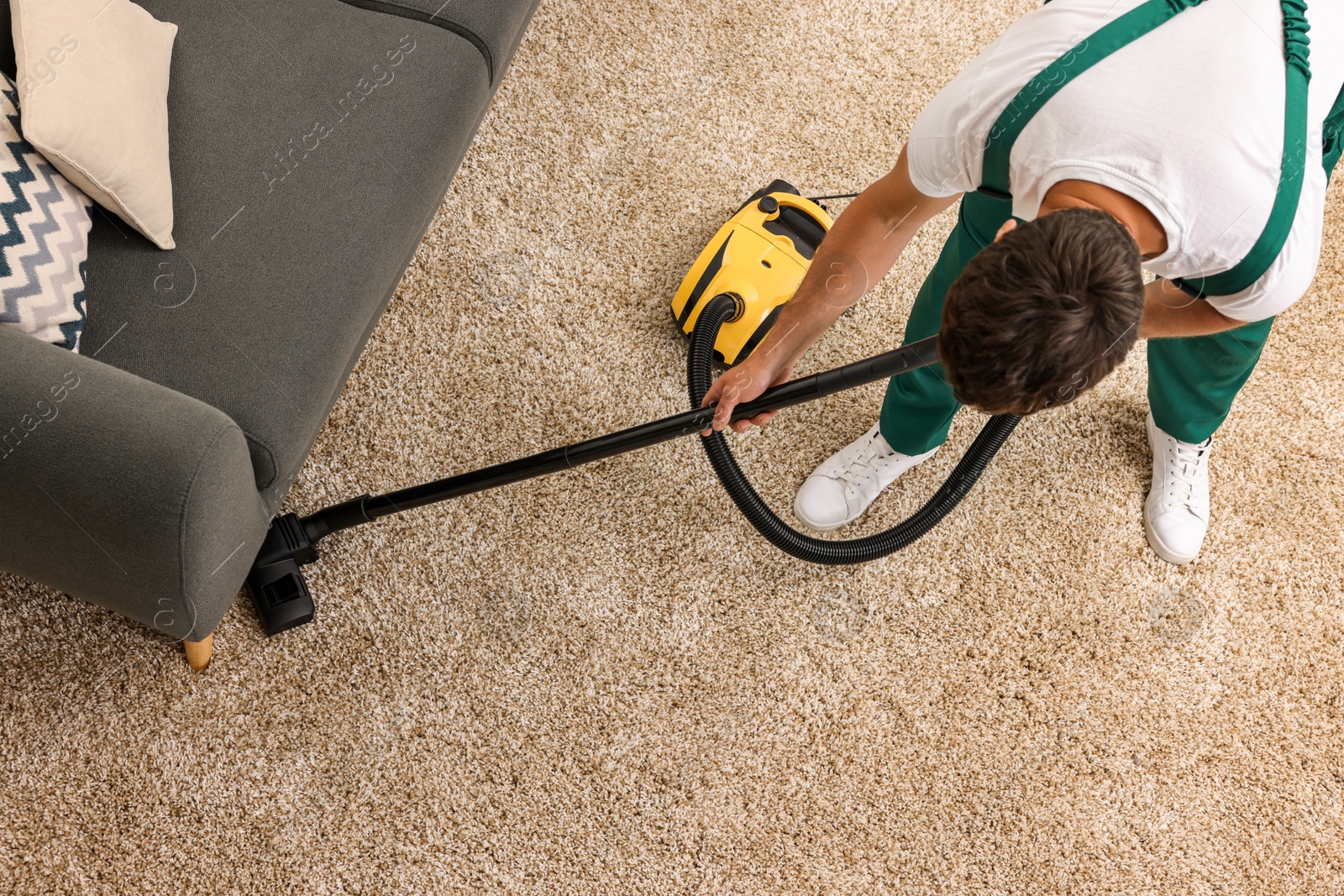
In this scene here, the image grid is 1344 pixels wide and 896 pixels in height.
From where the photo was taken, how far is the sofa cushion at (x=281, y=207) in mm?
1042

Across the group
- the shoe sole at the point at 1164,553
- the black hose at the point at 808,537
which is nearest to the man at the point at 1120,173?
the black hose at the point at 808,537

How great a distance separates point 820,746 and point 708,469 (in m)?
0.49

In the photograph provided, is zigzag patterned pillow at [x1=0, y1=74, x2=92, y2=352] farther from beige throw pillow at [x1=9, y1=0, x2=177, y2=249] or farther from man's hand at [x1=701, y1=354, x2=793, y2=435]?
man's hand at [x1=701, y1=354, x2=793, y2=435]

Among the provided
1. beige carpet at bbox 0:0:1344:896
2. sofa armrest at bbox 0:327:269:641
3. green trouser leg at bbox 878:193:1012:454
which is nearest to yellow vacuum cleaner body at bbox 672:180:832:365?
beige carpet at bbox 0:0:1344:896

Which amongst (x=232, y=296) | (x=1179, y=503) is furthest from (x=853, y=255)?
(x=1179, y=503)

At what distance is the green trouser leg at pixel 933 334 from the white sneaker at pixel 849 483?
1.3 inches

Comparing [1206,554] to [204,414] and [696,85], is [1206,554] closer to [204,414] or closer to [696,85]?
[696,85]

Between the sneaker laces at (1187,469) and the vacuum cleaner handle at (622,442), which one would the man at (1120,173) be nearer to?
the vacuum cleaner handle at (622,442)

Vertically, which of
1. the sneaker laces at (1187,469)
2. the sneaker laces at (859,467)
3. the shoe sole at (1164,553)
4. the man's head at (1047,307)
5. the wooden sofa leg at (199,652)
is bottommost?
the wooden sofa leg at (199,652)

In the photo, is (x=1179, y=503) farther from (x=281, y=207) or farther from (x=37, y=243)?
(x=37, y=243)

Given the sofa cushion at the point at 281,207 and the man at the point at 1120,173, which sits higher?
the man at the point at 1120,173

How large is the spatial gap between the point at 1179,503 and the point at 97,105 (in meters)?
1.70

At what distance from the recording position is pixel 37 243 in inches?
37.8

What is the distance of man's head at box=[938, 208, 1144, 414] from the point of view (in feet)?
2.19
